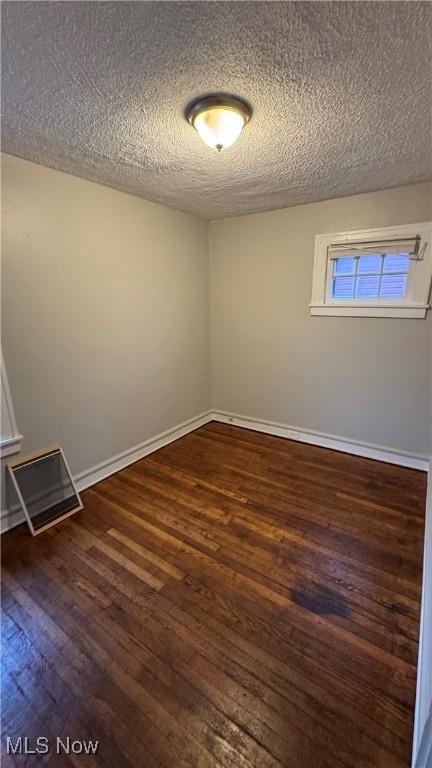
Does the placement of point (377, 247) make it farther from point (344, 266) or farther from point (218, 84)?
point (218, 84)

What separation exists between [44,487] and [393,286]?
124 inches

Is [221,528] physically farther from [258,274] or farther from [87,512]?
[258,274]

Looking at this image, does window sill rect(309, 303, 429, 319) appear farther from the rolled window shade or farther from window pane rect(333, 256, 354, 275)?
the rolled window shade

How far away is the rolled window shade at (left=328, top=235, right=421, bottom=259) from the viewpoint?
2355 millimetres

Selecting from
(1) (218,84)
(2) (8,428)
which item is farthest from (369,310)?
(2) (8,428)

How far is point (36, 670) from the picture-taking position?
126cm

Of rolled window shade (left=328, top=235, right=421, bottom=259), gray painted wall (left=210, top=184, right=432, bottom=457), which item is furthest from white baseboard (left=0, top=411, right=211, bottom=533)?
rolled window shade (left=328, top=235, right=421, bottom=259)

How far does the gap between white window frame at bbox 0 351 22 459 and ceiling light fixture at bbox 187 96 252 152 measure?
170cm

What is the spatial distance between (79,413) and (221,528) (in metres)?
1.37

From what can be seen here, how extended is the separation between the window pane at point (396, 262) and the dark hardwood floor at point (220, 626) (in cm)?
175

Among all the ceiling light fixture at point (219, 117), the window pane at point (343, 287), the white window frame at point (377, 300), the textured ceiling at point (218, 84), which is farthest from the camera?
the window pane at point (343, 287)

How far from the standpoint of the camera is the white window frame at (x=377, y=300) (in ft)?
7.70

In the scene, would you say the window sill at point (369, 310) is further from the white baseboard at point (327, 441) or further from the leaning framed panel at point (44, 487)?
the leaning framed panel at point (44, 487)

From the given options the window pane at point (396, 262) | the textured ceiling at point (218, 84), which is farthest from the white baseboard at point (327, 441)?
the textured ceiling at point (218, 84)
